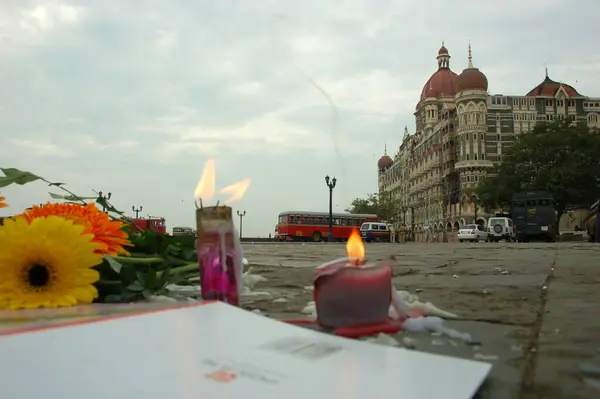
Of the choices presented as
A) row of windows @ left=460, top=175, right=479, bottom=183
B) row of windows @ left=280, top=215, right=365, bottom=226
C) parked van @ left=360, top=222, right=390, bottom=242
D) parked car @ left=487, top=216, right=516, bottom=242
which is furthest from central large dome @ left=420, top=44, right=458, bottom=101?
parked car @ left=487, top=216, right=516, bottom=242

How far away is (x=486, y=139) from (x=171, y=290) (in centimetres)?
5384

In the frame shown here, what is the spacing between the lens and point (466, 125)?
5200 centimetres

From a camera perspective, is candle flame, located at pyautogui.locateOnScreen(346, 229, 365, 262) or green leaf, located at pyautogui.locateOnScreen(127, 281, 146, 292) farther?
green leaf, located at pyautogui.locateOnScreen(127, 281, 146, 292)

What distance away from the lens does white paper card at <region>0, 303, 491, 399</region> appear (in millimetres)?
652

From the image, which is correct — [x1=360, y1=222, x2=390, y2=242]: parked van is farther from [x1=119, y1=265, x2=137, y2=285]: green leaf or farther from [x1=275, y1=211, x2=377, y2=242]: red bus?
[x1=119, y1=265, x2=137, y2=285]: green leaf

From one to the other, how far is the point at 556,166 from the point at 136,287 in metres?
35.6

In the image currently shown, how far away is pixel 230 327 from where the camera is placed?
0.97 metres

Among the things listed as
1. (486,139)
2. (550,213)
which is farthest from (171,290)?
(486,139)

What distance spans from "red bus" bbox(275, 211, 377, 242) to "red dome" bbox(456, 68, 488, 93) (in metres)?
26.9

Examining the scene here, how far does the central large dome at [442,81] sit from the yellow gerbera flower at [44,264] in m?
64.8

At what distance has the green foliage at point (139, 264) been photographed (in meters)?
1.78

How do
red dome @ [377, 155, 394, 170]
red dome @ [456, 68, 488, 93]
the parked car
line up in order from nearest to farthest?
the parked car
red dome @ [456, 68, 488, 93]
red dome @ [377, 155, 394, 170]

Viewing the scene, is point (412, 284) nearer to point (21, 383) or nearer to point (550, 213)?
point (21, 383)

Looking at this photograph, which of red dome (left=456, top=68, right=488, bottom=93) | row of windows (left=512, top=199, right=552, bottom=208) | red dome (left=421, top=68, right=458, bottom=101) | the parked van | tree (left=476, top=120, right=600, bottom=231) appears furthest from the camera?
red dome (left=421, top=68, right=458, bottom=101)
